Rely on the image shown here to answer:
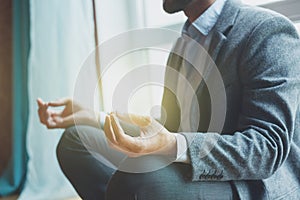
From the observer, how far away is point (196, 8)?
3.06 feet

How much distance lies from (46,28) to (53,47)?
102mm

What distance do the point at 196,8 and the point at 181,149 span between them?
0.44 m

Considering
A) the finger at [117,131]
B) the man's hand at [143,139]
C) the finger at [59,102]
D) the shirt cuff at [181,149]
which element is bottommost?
the finger at [59,102]

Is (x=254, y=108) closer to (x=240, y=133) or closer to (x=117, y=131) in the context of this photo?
(x=240, y=133)

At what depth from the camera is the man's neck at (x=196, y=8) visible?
91 cm

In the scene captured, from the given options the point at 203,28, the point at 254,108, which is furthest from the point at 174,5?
the point at 254,108

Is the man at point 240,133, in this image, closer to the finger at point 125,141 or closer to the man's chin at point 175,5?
the finger at point 125,141

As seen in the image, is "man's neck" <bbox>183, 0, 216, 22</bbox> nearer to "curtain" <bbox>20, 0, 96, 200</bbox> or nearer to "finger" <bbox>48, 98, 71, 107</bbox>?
"finger" <bbox>48, 98, 71, 107</bbox>

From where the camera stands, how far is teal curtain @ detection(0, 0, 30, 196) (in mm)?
1926

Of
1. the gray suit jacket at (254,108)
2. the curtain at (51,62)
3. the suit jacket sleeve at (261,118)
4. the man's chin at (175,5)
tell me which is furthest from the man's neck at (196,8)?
the curtain at (51,62)

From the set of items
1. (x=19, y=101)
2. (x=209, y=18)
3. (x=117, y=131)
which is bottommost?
(x=19, y=101)

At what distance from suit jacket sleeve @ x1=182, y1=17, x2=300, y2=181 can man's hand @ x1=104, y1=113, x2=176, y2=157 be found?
4cm

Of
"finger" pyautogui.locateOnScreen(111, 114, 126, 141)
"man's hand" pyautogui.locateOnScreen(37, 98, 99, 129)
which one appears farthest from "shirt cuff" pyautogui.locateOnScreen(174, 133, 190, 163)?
"man's hand" pyautogui.locateOnScreen(37, 98, 99, 129)

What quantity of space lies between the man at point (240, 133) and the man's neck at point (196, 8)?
0.31ft
